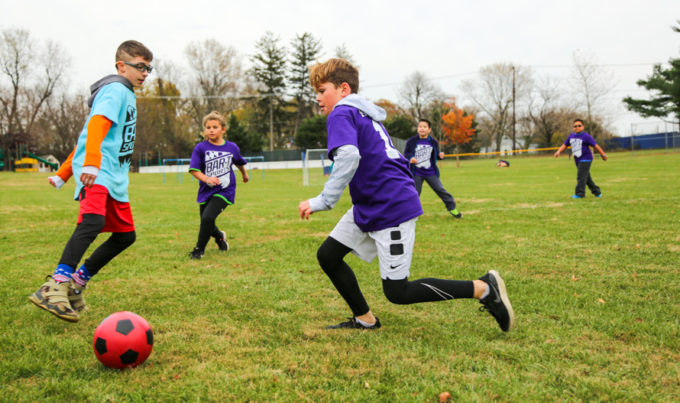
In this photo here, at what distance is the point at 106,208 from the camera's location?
151 inches

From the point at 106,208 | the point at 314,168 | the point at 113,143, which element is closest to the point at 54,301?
the point at 106,208

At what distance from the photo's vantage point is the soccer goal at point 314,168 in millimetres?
27156

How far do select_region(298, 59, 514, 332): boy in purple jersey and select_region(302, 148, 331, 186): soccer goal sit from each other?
872 inches

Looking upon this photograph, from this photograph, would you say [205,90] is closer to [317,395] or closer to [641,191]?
[641,191]

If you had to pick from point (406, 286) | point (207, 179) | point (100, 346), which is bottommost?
point (100, 346)

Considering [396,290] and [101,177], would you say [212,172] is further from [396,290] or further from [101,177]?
[396,290]

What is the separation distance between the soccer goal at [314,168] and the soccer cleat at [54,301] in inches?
868

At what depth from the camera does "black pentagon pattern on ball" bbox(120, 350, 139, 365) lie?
2734mm

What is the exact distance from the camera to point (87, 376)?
2.69 metres

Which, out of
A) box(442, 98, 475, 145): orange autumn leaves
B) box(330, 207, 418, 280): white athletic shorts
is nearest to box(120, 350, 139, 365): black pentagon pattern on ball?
box(330, 207, 418, 280): white athletic shorts

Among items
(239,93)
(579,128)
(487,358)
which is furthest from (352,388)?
(239,93)

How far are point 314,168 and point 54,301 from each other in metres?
26.5

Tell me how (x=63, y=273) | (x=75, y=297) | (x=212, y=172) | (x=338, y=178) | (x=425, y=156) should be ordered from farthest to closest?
(x=425, y=156) → (x=212, y=172) → (x=75, y=297) → (x=63, y=273) → (x=338, y=178)

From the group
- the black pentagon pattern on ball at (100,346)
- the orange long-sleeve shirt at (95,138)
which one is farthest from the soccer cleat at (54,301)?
the orange long-sleeve shirt at (95,138)
